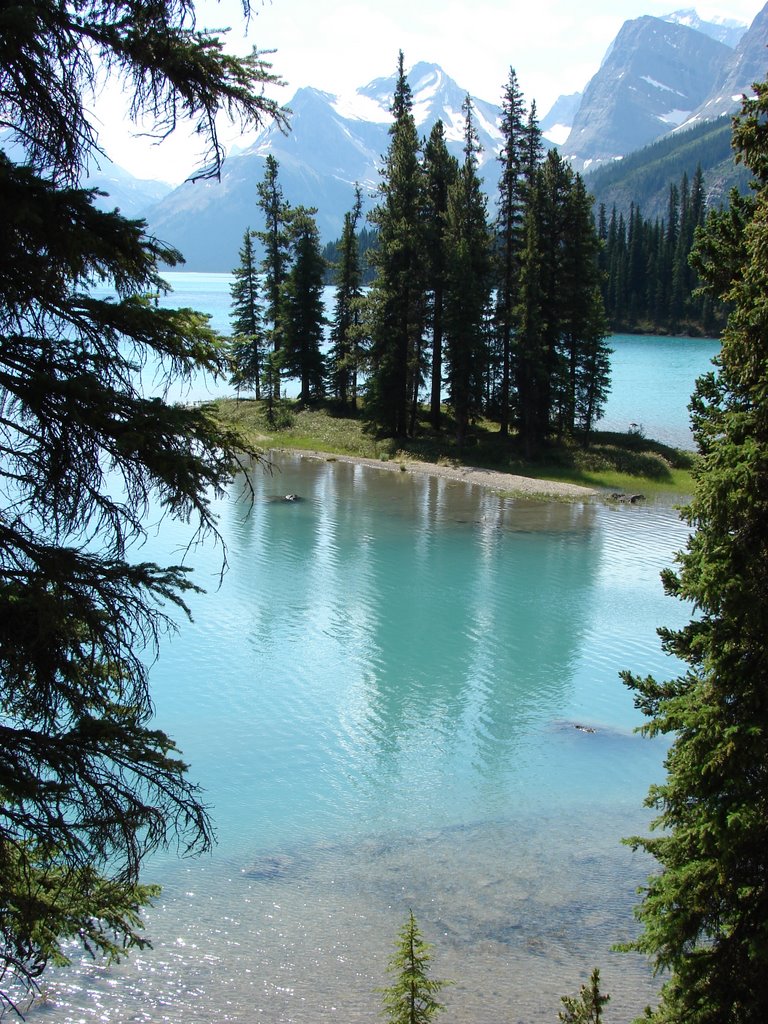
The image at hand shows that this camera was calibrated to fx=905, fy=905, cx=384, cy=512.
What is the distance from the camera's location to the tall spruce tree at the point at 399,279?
46.4 metres

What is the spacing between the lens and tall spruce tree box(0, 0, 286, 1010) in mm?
6012

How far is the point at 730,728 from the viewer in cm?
813

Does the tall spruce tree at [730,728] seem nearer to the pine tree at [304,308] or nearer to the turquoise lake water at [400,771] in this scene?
the turquoise lake water at [400,771]

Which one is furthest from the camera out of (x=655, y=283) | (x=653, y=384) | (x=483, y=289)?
(x=655, y=283)

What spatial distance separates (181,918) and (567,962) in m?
5.34

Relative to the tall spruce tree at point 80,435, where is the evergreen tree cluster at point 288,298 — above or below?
above

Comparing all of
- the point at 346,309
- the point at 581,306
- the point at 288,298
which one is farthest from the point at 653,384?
the point at 288,298

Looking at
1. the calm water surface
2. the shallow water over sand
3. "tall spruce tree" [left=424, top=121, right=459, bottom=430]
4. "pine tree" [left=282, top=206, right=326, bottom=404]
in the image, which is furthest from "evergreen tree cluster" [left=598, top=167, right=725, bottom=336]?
the shallow water over sand

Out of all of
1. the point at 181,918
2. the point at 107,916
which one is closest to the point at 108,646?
the point at 107,916

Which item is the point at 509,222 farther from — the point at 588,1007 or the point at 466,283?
the point at 588,1007

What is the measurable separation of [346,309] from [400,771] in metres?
45.4

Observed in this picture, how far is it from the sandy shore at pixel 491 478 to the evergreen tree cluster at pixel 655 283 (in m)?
87.6

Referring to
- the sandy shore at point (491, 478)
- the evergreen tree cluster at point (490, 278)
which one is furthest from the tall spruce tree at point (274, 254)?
the sandy shore at point (491, 478)

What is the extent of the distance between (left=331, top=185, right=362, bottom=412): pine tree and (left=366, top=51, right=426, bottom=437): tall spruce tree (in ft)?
18.7
